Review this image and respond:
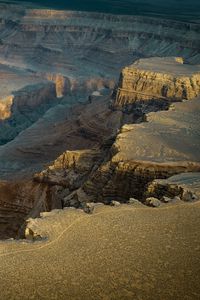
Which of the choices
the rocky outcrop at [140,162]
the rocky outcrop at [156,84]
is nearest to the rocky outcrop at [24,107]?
the rocky outcrop at [156,84]

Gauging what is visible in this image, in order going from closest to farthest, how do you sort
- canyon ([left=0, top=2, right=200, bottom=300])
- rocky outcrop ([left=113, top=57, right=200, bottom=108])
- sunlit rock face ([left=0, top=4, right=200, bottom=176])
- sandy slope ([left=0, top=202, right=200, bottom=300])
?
sandy slope ([left=0, top=202, right=200, bottom=300])
canyon ([left=0, top=2, right=200, bottom=300])
rocky outcrop ([left=113, top=57, right=200, bottom=108])
sunlit rock face ([left=0, top=4, right=200, bottom=176])

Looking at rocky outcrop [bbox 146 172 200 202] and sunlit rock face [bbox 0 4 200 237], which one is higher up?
rocky outcrop [bbox 146 172 200 202]

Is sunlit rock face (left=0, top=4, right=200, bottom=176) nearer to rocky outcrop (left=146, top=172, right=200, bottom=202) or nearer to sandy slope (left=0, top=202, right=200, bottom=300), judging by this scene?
rocky outcrop (left=146, top=172, right=200, bottom=202)

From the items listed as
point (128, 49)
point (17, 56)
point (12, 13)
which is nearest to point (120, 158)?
point (128, 49)

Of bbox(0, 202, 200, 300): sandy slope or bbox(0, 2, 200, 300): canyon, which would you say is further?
bbox(0, 2, 200, 300): canyon

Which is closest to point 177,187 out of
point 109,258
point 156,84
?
point 109,258

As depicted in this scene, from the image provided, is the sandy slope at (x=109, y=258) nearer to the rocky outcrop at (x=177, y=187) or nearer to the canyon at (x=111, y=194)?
the canyon at (x=111, y=194)

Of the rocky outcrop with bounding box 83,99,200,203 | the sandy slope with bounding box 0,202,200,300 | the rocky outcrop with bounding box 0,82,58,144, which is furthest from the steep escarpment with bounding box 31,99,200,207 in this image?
the rocky outcrop with bounding box 0,82,58,144

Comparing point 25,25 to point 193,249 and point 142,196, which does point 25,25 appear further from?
point 193,249
